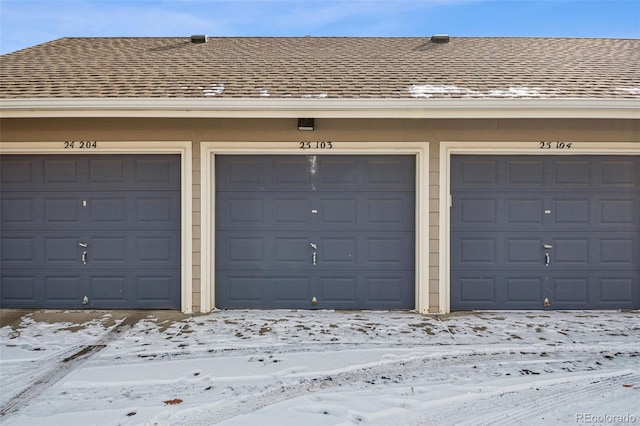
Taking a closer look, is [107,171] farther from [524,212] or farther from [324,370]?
[524,212]

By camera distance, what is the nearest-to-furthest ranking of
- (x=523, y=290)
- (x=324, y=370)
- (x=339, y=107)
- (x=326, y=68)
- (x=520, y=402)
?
(x=520, y=402), (x=324, y=370), (x=339, y=107), (x=523, y=290), (x=326, y=68)

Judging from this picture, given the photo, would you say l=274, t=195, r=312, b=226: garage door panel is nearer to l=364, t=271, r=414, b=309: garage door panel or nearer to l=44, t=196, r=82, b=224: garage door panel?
l=364, t=271, r=414, b=309: garage door panel

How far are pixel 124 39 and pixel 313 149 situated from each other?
4987mm

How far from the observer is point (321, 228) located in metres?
5.86

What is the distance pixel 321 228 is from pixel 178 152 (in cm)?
211

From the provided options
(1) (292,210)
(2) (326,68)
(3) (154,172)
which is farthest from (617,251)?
(3) (154,172)

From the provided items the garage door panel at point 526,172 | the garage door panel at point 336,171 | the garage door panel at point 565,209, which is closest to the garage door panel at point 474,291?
the garage door panel at point 565,209

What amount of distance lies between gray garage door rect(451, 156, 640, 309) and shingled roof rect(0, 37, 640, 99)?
3.43 ft

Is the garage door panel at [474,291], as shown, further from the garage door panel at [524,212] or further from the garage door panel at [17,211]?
the garage door panel at [17,211]

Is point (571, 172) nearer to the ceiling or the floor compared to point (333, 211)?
nearer to the ceiling

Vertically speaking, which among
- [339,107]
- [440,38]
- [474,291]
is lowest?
[474,291]

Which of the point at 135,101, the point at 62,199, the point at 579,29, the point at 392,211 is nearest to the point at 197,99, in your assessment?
the point at 135,101

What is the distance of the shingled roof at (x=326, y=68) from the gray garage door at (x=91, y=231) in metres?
1.01

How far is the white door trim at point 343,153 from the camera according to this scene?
5707mm
